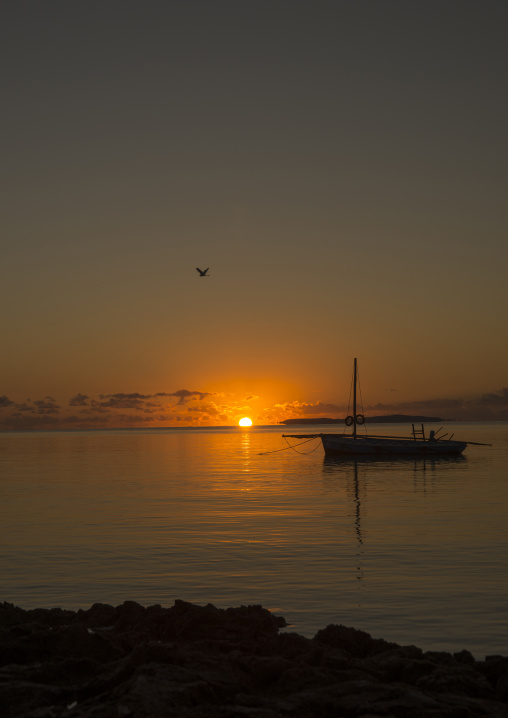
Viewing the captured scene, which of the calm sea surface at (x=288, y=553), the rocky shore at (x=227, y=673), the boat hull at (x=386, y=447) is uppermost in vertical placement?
the boat hull at (x=386, y=447)

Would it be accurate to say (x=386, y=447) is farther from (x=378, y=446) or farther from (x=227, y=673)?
(x=227, y=673)

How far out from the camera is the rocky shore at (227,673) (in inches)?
403

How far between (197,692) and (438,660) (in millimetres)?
4492

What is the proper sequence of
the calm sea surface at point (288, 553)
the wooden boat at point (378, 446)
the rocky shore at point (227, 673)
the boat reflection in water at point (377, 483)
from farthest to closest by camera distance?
the wooden boat at point (378, 446) → the boat reflection in water at point (377, 483) → the calm sea surface at point (288, 553) → the rocky shore at point (227, 673)

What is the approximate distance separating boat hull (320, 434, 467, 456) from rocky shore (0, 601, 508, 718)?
72527 millimetres

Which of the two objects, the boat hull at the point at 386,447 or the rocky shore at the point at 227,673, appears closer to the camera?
the rocky shore at the point at 227,673

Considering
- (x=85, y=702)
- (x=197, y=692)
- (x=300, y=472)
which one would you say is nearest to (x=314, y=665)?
(x=197, y=692)

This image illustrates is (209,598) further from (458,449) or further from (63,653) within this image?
(458,449)

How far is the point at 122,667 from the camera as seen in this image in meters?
11.7

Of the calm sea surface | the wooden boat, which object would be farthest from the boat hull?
the calm sea surface

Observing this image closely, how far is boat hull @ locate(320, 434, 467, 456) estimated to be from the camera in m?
86.0

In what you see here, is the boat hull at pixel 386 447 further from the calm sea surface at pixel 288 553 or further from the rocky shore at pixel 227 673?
the rocky shore at pixel 227 673

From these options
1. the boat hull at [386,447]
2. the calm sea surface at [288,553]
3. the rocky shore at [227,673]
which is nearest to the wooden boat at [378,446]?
the boat hull at [386,447]

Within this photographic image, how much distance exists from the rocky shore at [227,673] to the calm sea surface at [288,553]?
2308 millimetres
